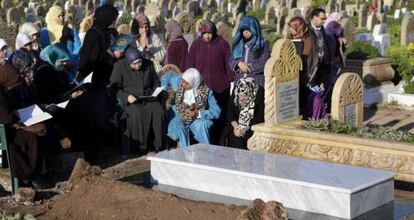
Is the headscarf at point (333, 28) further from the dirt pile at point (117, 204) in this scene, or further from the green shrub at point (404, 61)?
the dirt pile at point (117, 204)

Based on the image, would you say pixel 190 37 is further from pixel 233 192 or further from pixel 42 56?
pixel 233 192

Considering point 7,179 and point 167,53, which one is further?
point 167,53

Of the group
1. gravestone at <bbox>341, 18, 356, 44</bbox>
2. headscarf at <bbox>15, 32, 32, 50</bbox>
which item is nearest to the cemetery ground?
headscarf at <bbox>15, 32, 32, 50</bbox>

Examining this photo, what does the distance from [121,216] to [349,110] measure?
148 inches

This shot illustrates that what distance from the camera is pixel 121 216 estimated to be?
7.14 m

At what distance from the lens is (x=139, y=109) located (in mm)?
10352

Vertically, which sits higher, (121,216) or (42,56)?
(42,56)

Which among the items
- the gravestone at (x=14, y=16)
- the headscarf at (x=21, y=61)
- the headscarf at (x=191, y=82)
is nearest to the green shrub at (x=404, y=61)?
the headscarf at (x=191, y=82)

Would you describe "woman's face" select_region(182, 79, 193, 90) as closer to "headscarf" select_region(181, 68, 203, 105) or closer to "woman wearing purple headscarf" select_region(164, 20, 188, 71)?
"headscarf" select_region(181, 68, 203, 105)

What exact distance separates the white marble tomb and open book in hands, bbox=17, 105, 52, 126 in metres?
1.27

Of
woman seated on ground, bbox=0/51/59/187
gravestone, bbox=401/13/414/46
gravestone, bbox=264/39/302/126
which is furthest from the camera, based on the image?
gravestone, bbox=401/13/414/46

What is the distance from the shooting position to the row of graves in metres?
7.19

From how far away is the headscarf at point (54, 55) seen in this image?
10211 millimetres

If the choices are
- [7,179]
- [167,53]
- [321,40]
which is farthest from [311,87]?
→ [7,179]
